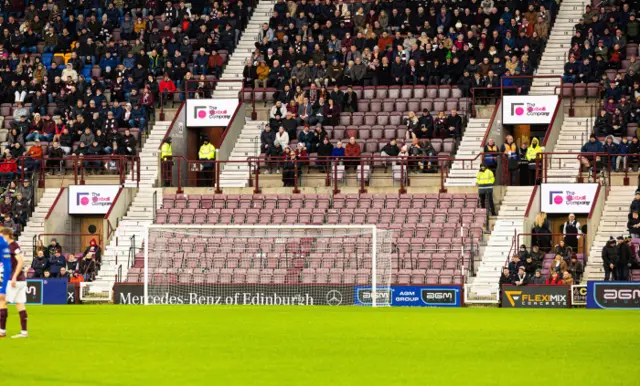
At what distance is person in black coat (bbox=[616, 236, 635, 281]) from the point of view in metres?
33.0

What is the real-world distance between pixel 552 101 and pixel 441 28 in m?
4.85

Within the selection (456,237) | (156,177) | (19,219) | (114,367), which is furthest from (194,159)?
(114,367)

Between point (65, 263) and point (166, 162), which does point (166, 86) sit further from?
point (65, 263)

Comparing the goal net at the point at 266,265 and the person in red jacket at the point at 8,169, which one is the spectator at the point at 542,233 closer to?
the goal net at the point at 266,265

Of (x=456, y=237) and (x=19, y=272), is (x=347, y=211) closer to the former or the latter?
(x=456, y=237)

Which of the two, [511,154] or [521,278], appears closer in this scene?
[521,278]

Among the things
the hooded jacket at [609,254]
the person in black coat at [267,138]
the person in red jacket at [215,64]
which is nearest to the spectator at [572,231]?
the hooded jacket at [609,254]

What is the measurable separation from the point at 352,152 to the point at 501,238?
5.84 m

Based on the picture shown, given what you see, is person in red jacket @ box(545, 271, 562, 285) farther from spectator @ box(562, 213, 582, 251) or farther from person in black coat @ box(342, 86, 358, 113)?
person in black coat @ box(342, 86, 358, 113)

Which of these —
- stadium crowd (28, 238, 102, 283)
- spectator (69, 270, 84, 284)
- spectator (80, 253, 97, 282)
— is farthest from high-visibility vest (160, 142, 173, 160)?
spectator (69, 270, 84, 284)

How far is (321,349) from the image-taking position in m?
18.4

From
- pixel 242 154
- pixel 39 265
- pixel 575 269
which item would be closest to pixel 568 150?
pixel 575 269

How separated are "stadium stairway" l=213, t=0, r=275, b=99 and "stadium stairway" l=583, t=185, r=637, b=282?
536 inches

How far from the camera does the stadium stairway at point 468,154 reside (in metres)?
39.5
